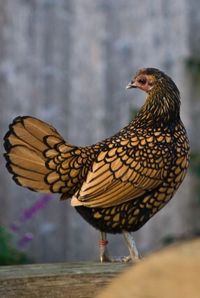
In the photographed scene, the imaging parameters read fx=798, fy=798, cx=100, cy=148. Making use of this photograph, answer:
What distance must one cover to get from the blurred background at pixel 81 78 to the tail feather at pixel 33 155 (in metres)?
2.30

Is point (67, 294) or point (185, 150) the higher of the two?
point (185, 150)

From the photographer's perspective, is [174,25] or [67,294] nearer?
[67,294]

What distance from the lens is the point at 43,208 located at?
14.6ft

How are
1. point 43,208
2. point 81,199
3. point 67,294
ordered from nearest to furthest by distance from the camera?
point 67,294 < point 81,199 < point 43,208

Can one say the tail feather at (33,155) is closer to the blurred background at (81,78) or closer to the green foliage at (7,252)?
the green foliage at (7,252)

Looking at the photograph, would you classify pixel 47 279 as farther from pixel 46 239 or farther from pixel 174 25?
pixel 174 25

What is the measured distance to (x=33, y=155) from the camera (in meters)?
2.13

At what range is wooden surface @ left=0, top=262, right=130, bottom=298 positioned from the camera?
62.4 inches

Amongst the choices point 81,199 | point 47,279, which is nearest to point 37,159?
point 81,199

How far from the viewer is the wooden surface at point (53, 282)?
1.58 m

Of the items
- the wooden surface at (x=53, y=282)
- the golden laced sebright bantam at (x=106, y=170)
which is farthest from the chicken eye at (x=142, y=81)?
the wooden surface at (x=53, y=282)

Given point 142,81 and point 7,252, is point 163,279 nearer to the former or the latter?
point 142,81

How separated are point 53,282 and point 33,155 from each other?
602mm

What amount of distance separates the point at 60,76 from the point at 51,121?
260 millimetres
